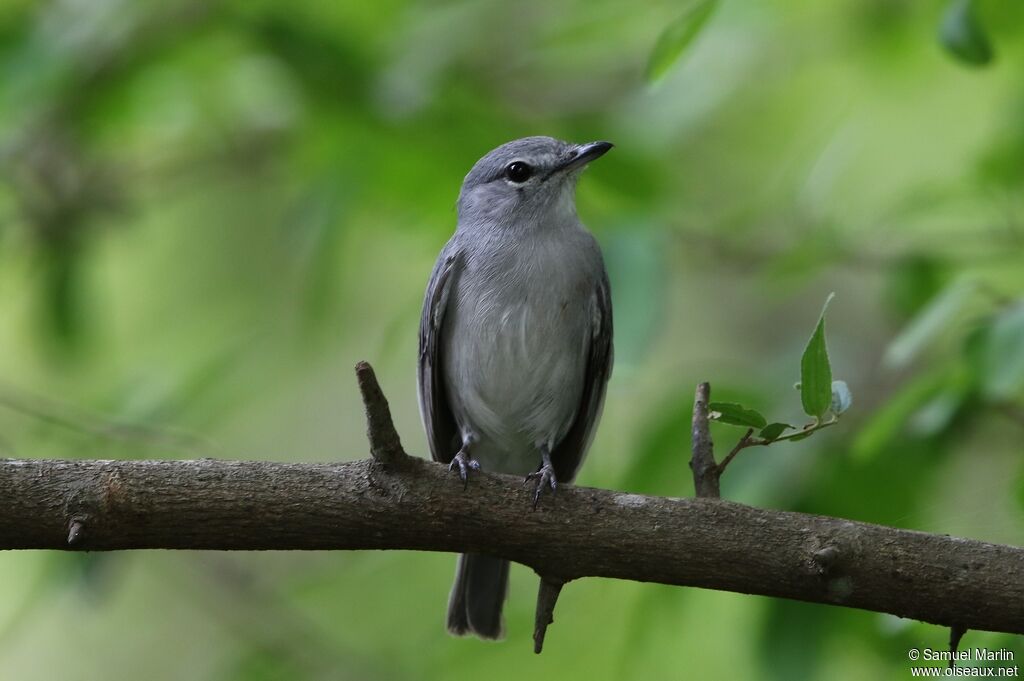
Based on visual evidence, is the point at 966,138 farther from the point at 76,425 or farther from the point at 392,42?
the point at 76,425

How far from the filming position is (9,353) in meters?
8.63

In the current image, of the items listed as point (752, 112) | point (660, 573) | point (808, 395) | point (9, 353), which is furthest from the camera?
point (9, 353)

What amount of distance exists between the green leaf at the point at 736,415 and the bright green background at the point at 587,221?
0.82m

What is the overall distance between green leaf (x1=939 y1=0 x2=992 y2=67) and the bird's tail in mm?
2824

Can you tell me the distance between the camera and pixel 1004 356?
3.63m

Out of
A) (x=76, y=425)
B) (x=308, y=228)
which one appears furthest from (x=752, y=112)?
(x=76, y=425)

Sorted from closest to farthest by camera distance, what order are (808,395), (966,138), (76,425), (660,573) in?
1. (808,395)
2. (660,573)
3. (76,425)
4. (966,138)

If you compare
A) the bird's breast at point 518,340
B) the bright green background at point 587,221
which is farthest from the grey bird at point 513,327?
the bright green background at point 587,221

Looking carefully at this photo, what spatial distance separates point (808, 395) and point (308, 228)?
309 cm

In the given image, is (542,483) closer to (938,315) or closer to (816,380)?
(816,380)

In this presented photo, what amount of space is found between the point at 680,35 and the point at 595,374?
218 centimetres

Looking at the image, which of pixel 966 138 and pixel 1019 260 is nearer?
pixel 1019 260

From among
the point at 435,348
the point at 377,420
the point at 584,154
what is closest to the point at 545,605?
the point at 377,420

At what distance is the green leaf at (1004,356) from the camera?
3.56m
